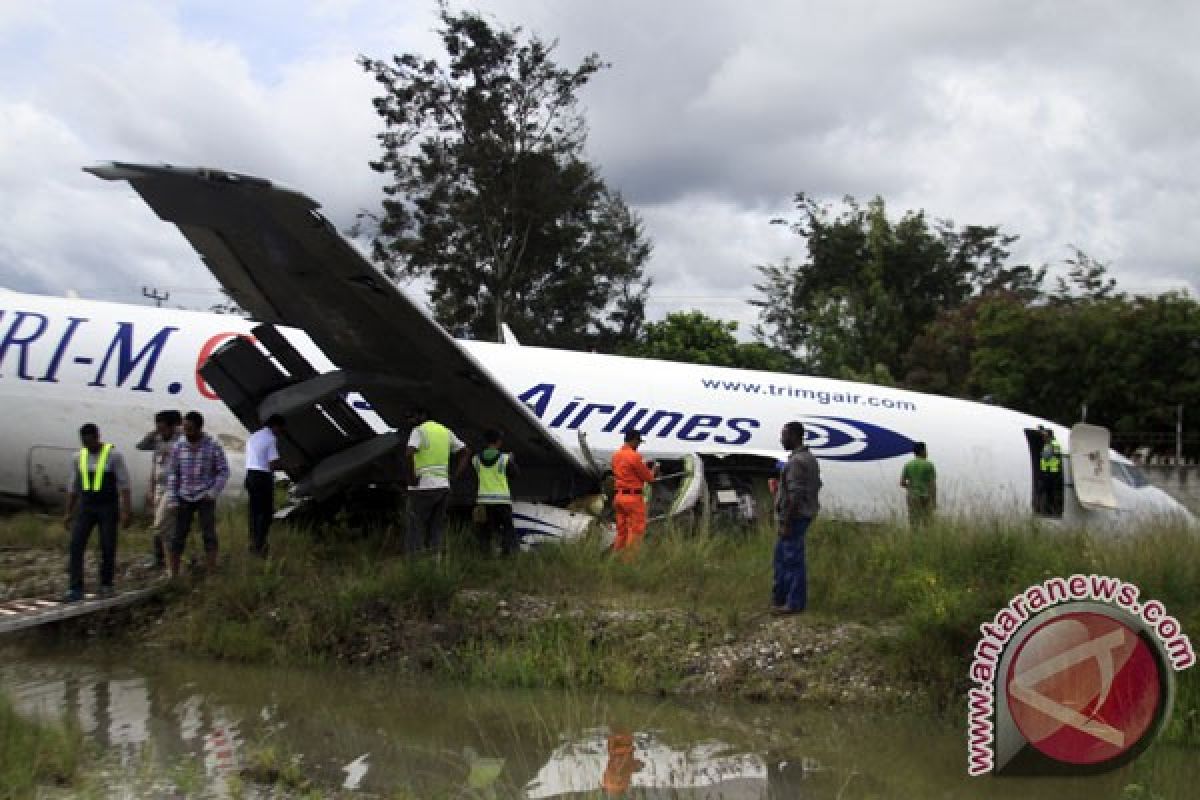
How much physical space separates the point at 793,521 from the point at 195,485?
515 centimetres

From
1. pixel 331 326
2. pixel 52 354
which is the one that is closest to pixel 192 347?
pixel 52 354

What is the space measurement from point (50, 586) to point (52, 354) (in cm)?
330

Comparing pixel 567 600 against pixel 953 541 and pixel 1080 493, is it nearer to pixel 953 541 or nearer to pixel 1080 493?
pixel 953 541

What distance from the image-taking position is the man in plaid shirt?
9945 mm

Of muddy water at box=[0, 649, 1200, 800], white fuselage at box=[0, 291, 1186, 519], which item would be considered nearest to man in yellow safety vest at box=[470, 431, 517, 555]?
white fuselage at box=[0, 291, 1186, 519]

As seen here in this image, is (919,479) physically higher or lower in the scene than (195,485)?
higher

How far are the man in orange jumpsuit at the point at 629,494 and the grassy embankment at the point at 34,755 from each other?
5.75m

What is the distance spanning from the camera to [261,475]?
1022cm

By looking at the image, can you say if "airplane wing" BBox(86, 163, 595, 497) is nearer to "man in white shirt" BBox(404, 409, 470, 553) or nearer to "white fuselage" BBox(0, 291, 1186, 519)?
"man in white shirt" BBox(404, 409, 470, 553)

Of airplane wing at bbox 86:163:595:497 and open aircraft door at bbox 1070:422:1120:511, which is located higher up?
airplane wing at bbox 86:163:595:497

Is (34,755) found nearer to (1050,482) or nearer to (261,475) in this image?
(261,475)

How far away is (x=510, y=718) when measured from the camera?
23.9ft

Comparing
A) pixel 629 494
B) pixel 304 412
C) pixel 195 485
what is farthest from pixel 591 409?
pixel 195 485

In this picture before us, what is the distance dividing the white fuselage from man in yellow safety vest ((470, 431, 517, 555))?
1.49 metres
